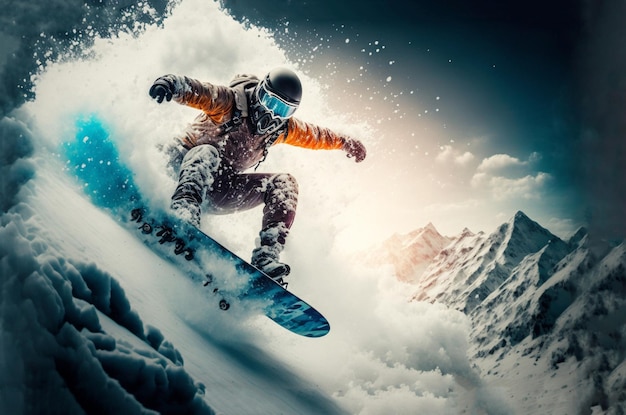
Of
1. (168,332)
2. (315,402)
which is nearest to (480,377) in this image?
(315,402)

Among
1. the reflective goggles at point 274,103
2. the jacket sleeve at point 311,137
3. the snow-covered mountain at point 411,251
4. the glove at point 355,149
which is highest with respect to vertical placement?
the snow-covered mountain at point 411,251

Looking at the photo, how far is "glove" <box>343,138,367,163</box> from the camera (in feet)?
19.3

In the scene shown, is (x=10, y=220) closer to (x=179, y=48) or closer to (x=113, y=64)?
(x=113, y=64)

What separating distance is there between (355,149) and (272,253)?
279 centimetres

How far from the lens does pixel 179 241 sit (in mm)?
3811

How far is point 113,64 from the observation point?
5750 millimetres

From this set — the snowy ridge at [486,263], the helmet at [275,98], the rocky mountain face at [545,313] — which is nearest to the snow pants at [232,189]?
the helmet at [275,98]

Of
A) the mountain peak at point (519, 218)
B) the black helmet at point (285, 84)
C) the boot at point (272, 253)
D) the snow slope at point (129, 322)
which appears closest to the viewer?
the snow slope at point (129, 322)

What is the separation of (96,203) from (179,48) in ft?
16.6

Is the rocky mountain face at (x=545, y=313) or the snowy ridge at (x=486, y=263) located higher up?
the snowy ridge at (x=486, y=263)

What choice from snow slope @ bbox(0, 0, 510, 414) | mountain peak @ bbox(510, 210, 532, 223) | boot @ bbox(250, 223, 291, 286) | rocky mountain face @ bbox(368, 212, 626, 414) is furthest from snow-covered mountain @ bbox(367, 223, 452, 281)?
boot @ bbox(250, 223, 291, 286)

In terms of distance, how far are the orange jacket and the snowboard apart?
3.50ft

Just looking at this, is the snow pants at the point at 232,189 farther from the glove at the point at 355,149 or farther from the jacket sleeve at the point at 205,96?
the glove at the point at 355,149

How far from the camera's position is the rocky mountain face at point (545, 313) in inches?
673
